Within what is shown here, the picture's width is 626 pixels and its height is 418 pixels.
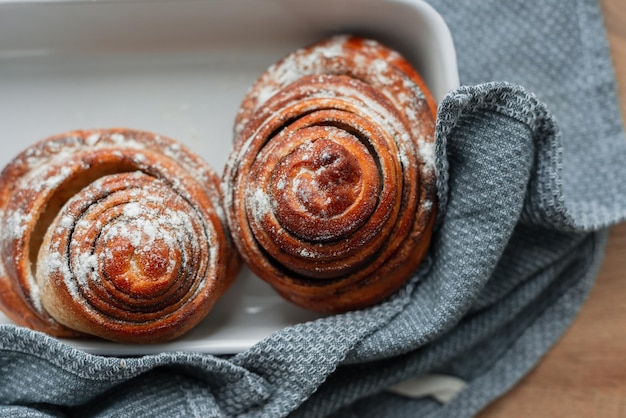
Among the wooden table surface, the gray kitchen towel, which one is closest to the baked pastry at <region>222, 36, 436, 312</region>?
the gray kitchen towel

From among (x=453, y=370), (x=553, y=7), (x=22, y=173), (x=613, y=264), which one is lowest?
(x=453, y=370)

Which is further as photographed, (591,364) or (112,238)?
(591,364)

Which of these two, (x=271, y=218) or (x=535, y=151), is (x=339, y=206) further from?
(x=535, y=151)

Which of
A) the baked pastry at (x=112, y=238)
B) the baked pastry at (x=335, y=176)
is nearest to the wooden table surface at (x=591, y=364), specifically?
the baked pastry at (x=335, y=176)

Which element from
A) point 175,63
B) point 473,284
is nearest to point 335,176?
point 473,284

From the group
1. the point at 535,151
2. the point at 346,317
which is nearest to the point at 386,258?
the point at 346,317

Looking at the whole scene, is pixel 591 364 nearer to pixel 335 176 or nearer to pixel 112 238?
pixel 335 176

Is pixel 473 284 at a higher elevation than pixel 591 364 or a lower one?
higher
